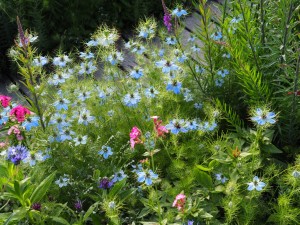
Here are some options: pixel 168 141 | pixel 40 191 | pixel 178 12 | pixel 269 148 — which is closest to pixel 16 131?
pixel 40 191

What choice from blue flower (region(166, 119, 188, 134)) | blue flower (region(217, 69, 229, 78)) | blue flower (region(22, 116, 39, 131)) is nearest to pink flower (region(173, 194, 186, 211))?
blue flower (region(166, 119, 188, 134))

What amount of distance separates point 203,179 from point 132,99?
20.6 inches

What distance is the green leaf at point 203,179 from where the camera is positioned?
7.59 ft

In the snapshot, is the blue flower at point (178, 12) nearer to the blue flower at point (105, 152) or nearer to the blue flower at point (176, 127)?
the blue flower at point (176, 127)

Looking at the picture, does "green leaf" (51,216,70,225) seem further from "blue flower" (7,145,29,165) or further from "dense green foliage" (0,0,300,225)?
"blue flower" (7,145,29,165)

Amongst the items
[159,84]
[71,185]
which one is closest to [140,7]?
[159,84]

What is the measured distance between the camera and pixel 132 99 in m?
2.57

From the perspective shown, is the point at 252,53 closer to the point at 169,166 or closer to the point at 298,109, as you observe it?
the point at 298,109

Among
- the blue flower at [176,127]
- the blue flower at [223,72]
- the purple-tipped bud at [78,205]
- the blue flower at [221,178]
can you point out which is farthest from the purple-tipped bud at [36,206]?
the blue flower at [223,72]

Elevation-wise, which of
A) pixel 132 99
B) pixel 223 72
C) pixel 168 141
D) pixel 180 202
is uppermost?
pixel 223 72

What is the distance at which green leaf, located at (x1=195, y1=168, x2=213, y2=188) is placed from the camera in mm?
2312

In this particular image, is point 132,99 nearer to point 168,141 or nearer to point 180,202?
point 168,141

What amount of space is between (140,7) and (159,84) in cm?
142

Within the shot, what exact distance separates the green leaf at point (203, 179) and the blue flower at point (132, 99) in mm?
472
